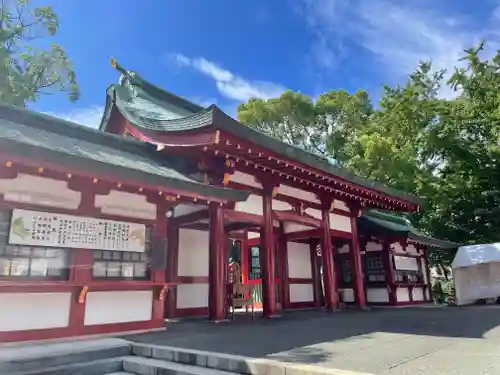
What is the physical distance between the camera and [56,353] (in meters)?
4.12

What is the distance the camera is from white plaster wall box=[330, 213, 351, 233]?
415 inches

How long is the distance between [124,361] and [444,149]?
51.7ft

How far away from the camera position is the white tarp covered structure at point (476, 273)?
12.2m

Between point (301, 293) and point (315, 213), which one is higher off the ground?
point (315, 213)

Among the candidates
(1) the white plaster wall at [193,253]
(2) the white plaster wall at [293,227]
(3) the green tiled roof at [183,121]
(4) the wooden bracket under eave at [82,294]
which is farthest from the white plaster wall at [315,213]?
(4) the wooden bracket under eave at [82,294]

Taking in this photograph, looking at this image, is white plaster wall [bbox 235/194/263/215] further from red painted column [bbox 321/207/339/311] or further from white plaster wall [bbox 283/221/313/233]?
red painted column [bbox 321/207/339/311]

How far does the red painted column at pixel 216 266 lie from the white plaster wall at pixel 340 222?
4.37 m

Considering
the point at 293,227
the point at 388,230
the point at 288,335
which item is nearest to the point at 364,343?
the point at 288,335

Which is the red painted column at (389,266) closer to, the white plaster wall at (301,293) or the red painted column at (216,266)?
the white plaster wall at (301,293)

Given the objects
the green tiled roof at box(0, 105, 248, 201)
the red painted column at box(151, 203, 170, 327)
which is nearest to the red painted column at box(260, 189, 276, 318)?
the green tiled roof at box(0, 105, 248, 201)

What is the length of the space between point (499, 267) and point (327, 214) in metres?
6.75

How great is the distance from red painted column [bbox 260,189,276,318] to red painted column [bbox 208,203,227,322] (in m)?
1.21

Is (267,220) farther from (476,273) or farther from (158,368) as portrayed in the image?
(476,273)

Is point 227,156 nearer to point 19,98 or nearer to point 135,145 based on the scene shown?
point 135,145
